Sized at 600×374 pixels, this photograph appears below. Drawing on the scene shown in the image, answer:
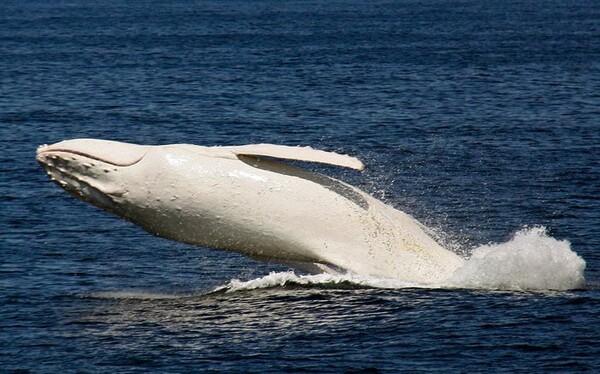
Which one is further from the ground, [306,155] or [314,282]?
[306,155]

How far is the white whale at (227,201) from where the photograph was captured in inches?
989

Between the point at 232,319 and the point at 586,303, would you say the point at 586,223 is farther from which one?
the point at 232,319

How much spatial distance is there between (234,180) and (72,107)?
44144 mm

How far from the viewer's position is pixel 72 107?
67688 millimetres

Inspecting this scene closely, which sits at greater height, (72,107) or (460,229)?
(72,107)

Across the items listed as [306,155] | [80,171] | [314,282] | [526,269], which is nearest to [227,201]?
[306,155]

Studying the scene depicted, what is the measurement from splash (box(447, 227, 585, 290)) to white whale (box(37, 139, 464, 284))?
2.04 meters

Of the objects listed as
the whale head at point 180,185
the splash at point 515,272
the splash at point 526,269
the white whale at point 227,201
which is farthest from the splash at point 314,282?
the whale head at point 180,185

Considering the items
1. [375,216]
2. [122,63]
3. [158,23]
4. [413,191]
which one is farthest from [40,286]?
[158,23]

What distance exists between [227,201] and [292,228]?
1502 mm

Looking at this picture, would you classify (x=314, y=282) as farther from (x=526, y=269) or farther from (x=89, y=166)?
(x=89, y=166)

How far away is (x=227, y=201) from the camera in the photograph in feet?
82.8

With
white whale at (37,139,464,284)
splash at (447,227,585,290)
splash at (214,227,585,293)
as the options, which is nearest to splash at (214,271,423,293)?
splash at (214,227,585,293)

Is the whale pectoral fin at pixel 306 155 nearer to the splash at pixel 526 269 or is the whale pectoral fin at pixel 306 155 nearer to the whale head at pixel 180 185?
the whale head at pixel 180 185
